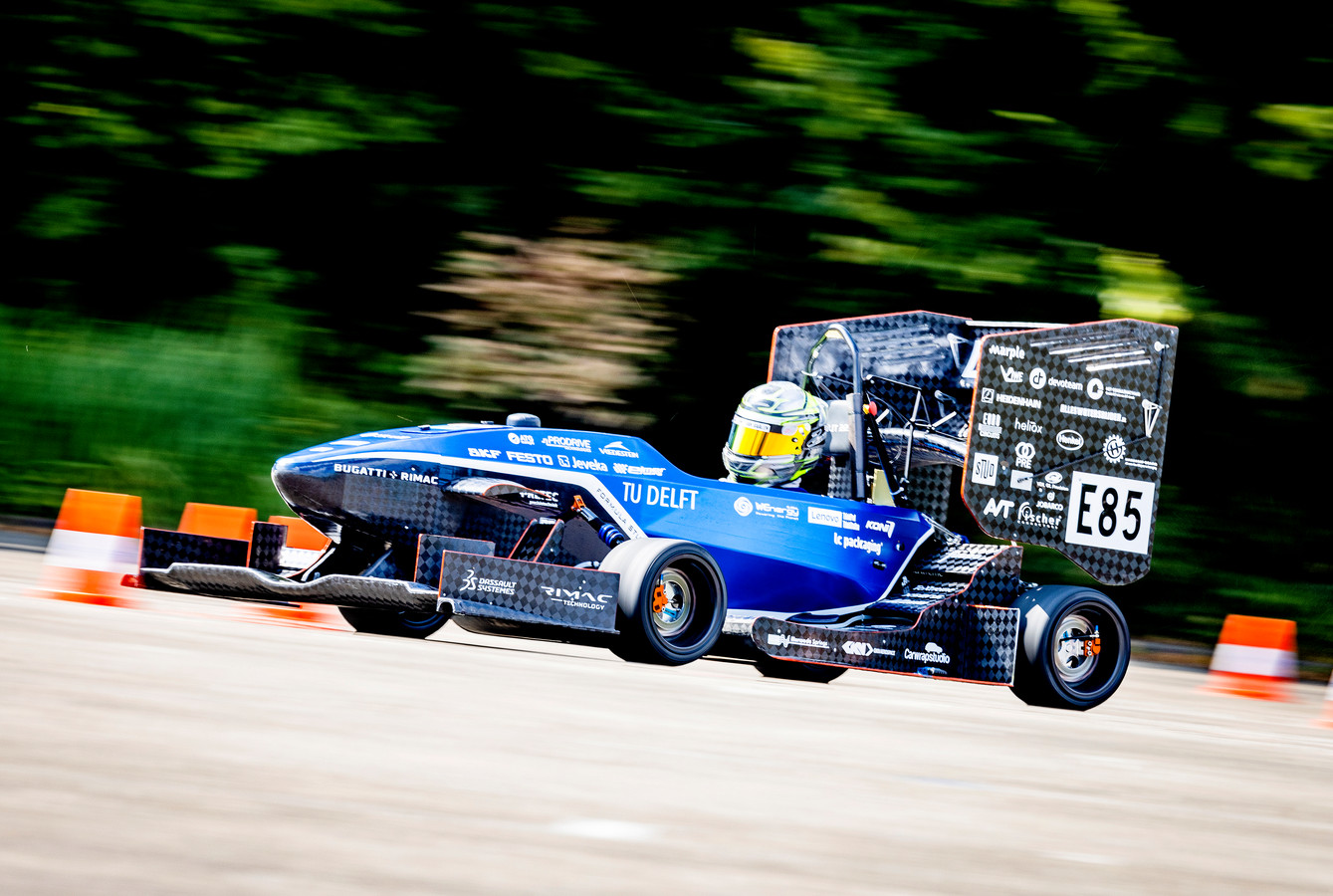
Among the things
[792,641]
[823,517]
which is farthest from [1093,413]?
[792,641]

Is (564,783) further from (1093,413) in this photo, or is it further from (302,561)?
(1093,413)

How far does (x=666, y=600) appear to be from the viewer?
7496mm

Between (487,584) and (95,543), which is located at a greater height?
(487,584)

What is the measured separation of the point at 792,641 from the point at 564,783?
298 centimetres

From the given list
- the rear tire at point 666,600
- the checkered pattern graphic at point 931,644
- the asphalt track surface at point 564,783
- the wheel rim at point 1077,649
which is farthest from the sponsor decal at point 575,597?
the wheel rim at point 1077,649

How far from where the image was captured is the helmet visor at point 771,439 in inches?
329

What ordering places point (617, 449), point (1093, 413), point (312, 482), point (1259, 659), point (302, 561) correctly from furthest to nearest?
point (1259, 659) → point (1093, 413) → point (302, 561) → point (617, 449) → point (312, 482)

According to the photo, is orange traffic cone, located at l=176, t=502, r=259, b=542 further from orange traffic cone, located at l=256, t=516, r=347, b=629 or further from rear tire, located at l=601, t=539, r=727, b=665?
rear tire, located at l=601, t=539, r=727, b=665

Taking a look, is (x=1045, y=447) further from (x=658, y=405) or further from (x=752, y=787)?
(x=658, y=405)

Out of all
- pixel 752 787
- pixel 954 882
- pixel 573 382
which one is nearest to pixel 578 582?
pixel 752 787

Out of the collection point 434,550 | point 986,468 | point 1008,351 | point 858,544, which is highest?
point 1008,351

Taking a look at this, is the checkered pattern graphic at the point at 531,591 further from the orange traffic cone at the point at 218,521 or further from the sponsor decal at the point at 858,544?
the orange traffic cone at the point at 218,521

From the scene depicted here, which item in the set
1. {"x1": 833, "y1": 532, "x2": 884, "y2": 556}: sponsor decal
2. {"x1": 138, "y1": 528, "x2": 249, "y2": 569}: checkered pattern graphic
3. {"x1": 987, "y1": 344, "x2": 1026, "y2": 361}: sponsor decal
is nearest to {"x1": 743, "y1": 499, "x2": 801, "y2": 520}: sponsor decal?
{"x1": 833, "y1": 532, "x2": 884, "y2": 556}: sponsor decal

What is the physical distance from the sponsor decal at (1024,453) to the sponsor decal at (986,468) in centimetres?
11
